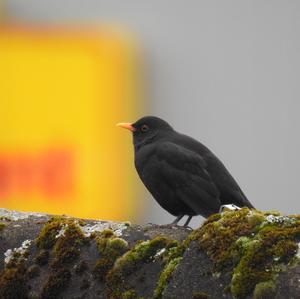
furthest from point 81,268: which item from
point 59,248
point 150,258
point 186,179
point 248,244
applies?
point 186,179

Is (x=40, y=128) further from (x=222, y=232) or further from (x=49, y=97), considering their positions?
(x=222, y=232)

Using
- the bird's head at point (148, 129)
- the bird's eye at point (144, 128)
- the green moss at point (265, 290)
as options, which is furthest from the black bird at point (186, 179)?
the green moss at point (265, 290)

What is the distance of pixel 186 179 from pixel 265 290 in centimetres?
424

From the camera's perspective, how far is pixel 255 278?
14.9 ft

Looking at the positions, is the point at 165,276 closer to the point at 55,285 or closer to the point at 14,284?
the point at 55,285

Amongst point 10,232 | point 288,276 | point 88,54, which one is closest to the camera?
point 288,276

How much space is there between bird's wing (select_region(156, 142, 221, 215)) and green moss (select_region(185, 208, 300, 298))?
11.2 ft

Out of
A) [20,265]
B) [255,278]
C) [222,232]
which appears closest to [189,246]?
[222,232]

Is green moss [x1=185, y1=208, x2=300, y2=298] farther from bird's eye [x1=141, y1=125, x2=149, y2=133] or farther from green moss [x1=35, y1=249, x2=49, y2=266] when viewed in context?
bird's eye [x1=141, y1=125, x2=149, y2=133]

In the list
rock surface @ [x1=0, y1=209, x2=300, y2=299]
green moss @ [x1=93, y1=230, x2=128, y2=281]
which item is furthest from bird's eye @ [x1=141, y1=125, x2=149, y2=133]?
green moss @ [x1=93, y1=230, x2=128, y2=281]

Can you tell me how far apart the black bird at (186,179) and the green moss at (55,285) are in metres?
3.18

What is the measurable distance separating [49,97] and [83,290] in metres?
25.6

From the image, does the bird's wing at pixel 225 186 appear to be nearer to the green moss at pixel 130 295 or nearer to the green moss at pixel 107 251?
the green moss at pixel 107 251

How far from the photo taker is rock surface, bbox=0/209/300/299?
181 inches
